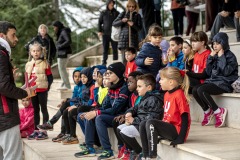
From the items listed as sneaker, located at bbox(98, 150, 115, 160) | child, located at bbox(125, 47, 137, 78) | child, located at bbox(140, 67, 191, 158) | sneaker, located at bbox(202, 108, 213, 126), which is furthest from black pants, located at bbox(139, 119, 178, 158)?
child, located at bbox(125, 47, 137, 78)

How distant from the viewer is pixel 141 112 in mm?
5453

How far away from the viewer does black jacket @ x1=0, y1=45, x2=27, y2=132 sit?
197 inches

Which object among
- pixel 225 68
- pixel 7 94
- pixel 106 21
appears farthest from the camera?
pixel 106 21

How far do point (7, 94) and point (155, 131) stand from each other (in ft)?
5.03

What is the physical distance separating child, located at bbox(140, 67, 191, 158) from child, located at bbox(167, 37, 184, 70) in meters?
1.57

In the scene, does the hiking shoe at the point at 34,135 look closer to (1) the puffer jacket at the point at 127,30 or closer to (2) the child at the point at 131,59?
(2) the child at the point at 131,59

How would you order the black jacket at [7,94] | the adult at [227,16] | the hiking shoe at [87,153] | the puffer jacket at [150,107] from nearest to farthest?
1. the black jacket at [7,94]
2. the puffer jacket at [150,107]
3. the hiking shoe at [87,153]
4. the adult at [227,16]

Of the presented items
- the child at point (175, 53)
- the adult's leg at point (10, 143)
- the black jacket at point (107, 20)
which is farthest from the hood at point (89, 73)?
the black jacket at point (107, 20)

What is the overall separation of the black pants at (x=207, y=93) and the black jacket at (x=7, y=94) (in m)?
2.16

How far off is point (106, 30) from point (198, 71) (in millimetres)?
4488

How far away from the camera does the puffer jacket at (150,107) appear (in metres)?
5.37

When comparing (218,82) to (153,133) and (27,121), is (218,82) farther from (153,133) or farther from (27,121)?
(27,121)

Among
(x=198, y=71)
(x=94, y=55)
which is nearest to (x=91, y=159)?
(x=198, y=71)

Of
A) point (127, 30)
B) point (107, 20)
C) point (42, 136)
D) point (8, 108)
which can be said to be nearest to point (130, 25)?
point (127, 30)
